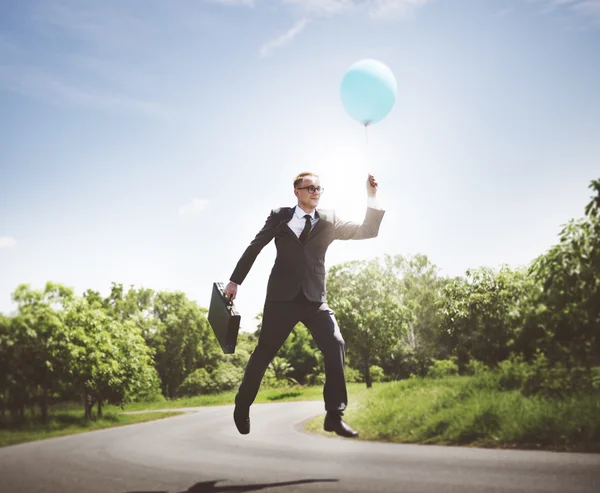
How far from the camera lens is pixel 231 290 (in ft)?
9.37

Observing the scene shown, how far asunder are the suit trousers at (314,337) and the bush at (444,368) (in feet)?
47.6

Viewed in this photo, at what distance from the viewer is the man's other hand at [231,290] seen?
2.81 metres

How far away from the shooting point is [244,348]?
5.60 meters

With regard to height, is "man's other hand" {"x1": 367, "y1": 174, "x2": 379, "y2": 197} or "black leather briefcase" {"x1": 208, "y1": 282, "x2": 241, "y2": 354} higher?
"man's other hand" {"x1": 367, "y1": 174, "x2": 379, "y2": 197}

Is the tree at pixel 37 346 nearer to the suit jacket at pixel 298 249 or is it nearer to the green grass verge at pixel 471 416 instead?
the suit jacket at pixel 298 249

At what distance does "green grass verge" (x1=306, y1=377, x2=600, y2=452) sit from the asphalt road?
76cm

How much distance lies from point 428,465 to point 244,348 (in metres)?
11.5

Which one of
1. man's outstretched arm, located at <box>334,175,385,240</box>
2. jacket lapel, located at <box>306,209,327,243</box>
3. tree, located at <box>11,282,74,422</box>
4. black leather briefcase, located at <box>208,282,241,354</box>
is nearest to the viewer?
black leather briefcase, located at <box>208,282,241,354</box>

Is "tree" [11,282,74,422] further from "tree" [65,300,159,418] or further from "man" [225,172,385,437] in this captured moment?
"man" [225,172,385,437]

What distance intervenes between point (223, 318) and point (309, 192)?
3.40 feet

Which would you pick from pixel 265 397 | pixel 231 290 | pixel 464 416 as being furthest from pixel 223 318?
pixel 464 416

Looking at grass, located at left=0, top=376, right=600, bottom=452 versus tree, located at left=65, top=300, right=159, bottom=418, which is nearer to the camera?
tree, located at left=65, top=300, right=159, bottom=418

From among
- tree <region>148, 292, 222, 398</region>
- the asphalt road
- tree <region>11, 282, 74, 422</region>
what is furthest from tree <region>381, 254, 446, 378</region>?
tree <region>11, 282, 74, 422</region>

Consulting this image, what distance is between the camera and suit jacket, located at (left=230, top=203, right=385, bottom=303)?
284cm
